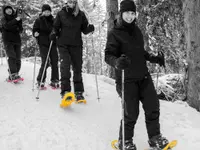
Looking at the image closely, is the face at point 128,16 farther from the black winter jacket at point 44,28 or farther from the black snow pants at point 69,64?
the black winter jacket at point 44,28

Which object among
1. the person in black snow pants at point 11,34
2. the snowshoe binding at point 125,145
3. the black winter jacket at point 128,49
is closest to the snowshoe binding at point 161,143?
the snowshoe binding at point 125,145

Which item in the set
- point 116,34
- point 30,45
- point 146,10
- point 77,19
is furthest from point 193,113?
point 30,45

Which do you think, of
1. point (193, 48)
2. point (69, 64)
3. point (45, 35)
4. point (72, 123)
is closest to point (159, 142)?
point (72, 123)

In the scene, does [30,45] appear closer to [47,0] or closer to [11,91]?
[47,0]

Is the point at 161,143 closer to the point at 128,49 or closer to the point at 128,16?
the point at 128,49

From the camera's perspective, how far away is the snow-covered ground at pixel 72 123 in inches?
163

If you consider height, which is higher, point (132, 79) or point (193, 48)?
point (193, 48)

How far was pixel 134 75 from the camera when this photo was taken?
388cm

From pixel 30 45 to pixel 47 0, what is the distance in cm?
433

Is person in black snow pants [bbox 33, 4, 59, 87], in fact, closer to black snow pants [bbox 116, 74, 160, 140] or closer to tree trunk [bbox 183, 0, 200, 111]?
tree trunk [bbox 183, 0, 200, 111]

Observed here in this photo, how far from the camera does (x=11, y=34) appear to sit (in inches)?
294

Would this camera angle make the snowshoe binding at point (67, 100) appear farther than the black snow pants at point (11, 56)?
No

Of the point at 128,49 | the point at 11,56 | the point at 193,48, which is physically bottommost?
the point at 11,56

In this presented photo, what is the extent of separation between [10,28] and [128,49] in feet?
15.2
